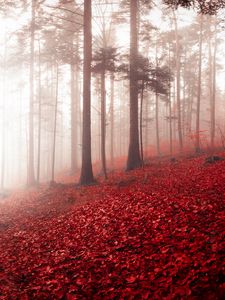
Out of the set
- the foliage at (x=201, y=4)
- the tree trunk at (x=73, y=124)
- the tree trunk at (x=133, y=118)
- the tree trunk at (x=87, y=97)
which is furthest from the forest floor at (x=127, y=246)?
the tree trunk at (x=73, y=124)

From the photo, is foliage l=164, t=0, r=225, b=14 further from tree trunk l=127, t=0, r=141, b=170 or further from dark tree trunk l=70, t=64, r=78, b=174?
dark tree trunk l=70, t=64, r=78, b=174

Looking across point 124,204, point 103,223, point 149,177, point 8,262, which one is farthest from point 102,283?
point 149,177

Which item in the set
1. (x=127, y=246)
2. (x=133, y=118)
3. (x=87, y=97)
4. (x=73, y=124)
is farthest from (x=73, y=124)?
(x=127, y=246)

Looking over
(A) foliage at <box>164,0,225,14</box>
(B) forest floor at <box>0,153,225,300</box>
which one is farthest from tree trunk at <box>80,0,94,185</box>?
(A) foliage at <box>164,0,225,14</box>

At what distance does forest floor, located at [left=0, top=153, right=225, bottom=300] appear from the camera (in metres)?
4.56

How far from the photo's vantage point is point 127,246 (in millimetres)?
6191

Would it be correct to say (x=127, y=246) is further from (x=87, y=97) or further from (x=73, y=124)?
(x=73, y=124)

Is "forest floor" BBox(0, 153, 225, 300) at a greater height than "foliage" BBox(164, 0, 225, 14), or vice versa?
"foliage" BBox(164, 0, 225, 14)

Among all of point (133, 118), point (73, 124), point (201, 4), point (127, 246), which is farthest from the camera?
point (73, 124)

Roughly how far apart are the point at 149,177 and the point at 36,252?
6.75 m

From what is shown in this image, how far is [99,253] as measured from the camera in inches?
246

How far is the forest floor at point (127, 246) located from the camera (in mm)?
4559

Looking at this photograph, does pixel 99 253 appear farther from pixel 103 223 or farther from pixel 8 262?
pixel 8 262

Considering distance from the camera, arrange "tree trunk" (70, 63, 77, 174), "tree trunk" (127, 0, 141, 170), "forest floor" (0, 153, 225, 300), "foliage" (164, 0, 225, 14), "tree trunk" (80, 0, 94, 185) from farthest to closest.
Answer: "tree trunk" (70, 63, 77, 174) < "tree trunk" (127, 0, 141, 170) < "tree trunk" (80, 0, 94, 185) < "foliage" (164, 0, 225, 14) < "forest floor" (0, 153, 225, 300)
